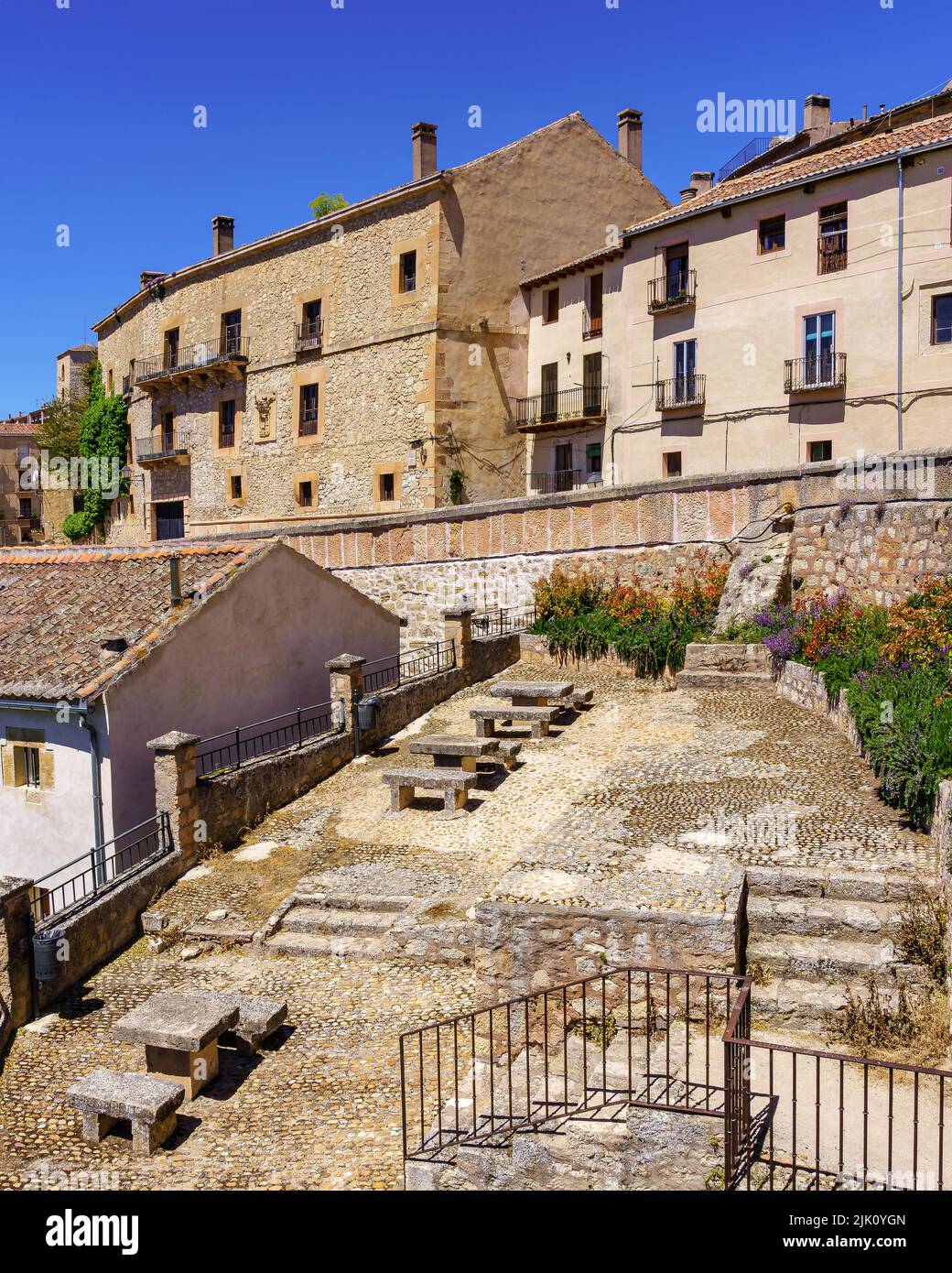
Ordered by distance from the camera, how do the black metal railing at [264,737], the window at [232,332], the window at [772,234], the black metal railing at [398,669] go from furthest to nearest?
the window at [232,332] < the window at [772,234] < the black metal railing at [398,669] < the black metal railing at [264,737]

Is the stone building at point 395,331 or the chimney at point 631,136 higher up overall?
the chimney at point 631,136

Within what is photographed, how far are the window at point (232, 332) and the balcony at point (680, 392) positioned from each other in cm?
1679

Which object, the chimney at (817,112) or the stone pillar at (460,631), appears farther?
the chimney at (817,112)

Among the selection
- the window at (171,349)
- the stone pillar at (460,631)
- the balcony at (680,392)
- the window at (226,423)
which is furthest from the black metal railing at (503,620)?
the window at (171,349)

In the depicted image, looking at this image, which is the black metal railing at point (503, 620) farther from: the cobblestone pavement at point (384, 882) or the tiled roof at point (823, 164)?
the tiled roof at point (823, 164)

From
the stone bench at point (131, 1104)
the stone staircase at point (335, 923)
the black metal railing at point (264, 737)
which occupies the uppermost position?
the black metal railing at point (264, 737)

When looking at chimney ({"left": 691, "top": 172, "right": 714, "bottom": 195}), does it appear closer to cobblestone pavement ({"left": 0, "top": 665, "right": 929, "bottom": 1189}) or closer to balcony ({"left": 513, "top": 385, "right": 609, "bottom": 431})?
balcony ({"left": 513, "top": 385, "right": 609, "bottom": 431})

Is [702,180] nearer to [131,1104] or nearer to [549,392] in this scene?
[549,392]

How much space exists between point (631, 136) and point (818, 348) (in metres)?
13.9

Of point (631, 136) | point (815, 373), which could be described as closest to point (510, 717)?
point (815, 373)

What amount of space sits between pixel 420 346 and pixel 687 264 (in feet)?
26.9

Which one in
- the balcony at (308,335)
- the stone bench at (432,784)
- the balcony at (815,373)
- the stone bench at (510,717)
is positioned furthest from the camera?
the balcony at (308,335)

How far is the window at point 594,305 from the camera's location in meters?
29.1

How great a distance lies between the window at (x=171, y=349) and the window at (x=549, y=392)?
655 inches
